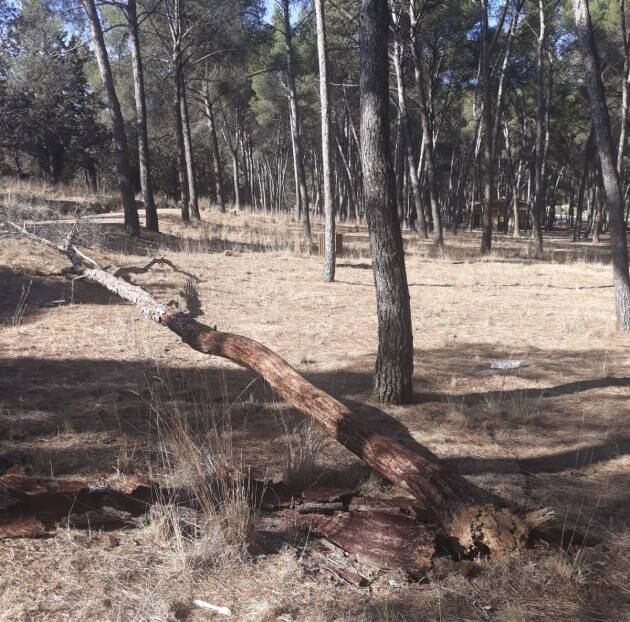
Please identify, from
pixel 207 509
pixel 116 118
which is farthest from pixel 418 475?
pixel 116 118

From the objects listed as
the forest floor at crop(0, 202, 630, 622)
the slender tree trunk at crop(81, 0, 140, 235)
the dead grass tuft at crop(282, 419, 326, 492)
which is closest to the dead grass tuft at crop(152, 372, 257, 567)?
the forest floor at crop(0, 202, 630, 622)

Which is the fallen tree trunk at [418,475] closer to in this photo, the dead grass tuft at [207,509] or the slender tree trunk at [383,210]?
the dead grass tuft at [207,509]

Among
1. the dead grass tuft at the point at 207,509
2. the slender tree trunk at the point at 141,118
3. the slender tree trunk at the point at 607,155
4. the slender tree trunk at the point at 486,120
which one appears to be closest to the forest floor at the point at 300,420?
the dead grass tuft at the point at 207,509

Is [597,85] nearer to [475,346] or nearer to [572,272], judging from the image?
[475,346]

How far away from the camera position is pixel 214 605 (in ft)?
7.89

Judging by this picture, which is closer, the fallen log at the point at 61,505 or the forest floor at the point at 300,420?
the forest floor at the point at 300,420

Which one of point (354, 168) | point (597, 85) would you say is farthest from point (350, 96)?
point (597, 85)

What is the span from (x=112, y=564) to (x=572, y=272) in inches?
566

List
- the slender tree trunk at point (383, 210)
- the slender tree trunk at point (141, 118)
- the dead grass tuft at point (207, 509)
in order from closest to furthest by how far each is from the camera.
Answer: the dead grass tuft at point (207, 509) < the slender tree trunk at point (383, 210) < the slender tree trunk at point (141, 118)

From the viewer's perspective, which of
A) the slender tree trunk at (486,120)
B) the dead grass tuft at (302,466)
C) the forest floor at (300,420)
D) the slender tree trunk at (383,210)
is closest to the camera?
the forest floor at (300,420)

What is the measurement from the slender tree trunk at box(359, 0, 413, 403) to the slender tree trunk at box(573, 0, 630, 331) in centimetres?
397

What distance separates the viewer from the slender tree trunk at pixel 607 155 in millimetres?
7469

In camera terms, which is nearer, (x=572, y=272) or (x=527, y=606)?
(x=527, y=606)

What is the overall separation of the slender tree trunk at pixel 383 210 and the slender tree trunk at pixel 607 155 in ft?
13.0
